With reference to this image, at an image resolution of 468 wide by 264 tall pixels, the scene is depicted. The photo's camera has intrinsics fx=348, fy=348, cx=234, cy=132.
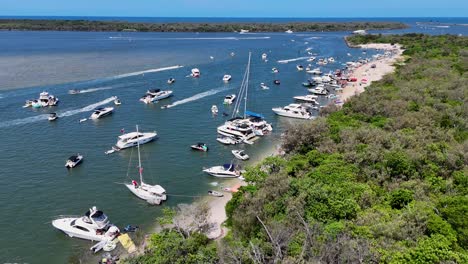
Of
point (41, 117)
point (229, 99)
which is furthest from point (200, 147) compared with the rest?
point (41, 117)

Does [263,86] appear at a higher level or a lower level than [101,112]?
higher

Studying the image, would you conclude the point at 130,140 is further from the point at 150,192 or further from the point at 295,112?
the point at 295,112

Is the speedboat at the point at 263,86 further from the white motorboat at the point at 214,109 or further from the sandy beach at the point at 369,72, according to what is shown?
the white motorboat at the point at 214,109

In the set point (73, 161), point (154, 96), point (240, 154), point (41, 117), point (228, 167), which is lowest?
point (240, 154)

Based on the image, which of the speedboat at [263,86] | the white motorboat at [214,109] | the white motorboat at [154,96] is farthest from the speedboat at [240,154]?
the speedboat at [263,86]

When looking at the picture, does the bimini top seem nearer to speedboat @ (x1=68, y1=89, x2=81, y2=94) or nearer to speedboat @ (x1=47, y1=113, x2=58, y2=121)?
speedboat @ (x1=47, y1=113, x2=58, y2=121)
